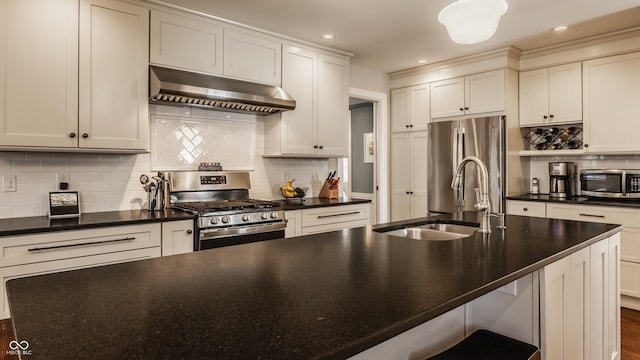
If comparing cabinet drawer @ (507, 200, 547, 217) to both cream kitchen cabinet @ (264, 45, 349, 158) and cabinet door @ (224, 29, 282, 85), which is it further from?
cabinet door @ (224, 29, 282, 85)

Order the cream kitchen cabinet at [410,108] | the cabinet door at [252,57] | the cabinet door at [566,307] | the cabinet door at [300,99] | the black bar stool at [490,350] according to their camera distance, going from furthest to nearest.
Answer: the cream kitchen cabinet at [410,108], the cabinet door at [300,99], the cabinet door at [252,57], the cabinet door at [566,307], the black bar stool at [490,350]

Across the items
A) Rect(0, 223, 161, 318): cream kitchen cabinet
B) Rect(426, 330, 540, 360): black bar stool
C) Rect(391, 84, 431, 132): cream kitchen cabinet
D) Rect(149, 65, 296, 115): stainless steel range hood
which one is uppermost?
Rect(391, 84, 431, 132): cream kitchen cabinet

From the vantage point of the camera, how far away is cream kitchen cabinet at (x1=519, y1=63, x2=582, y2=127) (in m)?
3.84

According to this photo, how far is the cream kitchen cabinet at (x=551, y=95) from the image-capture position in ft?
12.6

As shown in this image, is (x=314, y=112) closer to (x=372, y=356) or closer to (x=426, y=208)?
(x=426, y=208)

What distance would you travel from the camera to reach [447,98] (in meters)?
4.53

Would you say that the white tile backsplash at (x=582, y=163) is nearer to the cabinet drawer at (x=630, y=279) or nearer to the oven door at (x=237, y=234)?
the cabinet drawer at (x=630, y=279)

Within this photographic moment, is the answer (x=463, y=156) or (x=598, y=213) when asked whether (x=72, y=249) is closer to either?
(x=463, y=156)

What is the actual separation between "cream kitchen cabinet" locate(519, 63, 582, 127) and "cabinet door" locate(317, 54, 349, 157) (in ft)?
6.39

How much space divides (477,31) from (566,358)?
1576 mm

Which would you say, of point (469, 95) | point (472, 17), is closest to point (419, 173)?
point (469, 95)

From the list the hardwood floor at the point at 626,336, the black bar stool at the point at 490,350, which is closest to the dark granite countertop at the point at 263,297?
the black bar stool at the point at 490,350

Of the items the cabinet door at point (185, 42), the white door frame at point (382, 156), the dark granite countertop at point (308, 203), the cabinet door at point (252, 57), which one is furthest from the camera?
the white door frame at point (382, 156)

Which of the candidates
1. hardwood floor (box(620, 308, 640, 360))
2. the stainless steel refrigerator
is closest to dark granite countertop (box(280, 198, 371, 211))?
the stainless steel refrigerator
